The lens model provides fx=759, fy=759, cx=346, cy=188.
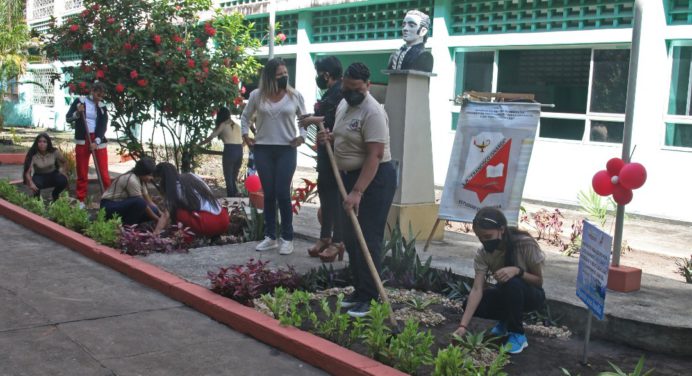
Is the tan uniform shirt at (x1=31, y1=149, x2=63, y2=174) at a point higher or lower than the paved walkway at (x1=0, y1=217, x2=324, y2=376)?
higher

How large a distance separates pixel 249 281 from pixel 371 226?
1.06m

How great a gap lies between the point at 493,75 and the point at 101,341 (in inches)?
414

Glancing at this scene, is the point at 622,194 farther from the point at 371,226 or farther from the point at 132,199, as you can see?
the point at 132,199

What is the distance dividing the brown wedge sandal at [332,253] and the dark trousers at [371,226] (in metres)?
1.28

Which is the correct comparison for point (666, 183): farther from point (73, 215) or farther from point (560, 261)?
point (73, 215)

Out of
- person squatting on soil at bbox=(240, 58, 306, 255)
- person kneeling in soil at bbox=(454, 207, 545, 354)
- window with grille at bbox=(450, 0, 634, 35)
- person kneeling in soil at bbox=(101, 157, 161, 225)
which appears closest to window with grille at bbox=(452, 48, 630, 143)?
window with grille at bbox=(450, 0, 634, 35)

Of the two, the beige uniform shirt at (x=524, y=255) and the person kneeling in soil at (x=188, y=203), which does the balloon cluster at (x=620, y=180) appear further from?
the person kneeling in soil at (x=188, y=203)

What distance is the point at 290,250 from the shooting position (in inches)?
282

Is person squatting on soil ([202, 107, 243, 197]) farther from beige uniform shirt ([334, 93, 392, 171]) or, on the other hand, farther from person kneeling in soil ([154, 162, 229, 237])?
beige uniform shirt ([334, 93, 392, 171])

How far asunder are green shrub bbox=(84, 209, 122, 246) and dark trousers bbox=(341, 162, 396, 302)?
116 inches

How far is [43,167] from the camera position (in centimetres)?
1003

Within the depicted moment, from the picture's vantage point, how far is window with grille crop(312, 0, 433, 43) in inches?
619

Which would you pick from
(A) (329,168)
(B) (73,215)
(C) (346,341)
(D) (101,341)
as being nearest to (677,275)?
(A) (329,168)

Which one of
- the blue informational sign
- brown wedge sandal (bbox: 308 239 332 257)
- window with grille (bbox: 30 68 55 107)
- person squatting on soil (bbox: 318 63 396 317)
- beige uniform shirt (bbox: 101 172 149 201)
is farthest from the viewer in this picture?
window with grille (bbox: 30 68 55 107)
